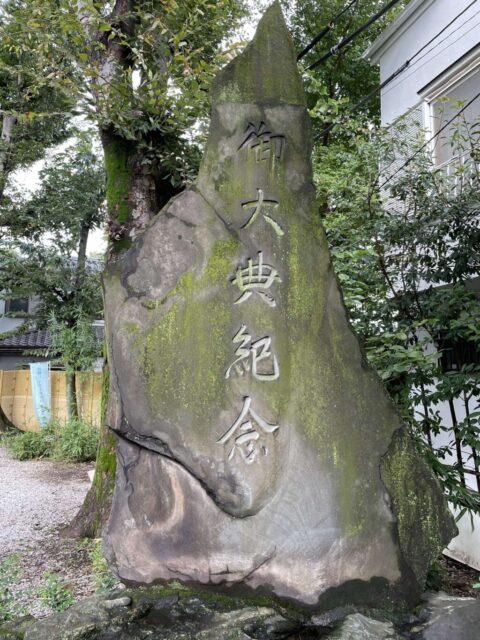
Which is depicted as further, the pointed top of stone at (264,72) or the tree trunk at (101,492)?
the tree trunk at (101,492)

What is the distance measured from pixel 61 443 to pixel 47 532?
17.4 feet

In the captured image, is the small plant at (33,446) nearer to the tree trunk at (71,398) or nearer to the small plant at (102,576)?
the tree trunk at (71,398)

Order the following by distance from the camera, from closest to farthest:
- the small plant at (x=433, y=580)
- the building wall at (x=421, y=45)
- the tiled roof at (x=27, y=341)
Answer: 1. the small plant at (x=433, y=580)
2. the building wall at (x=421, y=45)
3. the tiled roof at (x=27, y=341)

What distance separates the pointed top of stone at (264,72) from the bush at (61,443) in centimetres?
921

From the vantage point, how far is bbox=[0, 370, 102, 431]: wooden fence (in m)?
12.9

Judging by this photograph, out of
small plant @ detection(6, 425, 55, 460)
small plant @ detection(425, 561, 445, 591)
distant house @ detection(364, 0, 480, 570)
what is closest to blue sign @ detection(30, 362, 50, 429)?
small plant @ detection(6, 425, 55, 460)

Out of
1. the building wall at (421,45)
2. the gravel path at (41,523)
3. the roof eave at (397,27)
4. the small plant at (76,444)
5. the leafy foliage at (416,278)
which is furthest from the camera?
the small plant at (76,444)

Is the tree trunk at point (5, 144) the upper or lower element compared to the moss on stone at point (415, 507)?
upper

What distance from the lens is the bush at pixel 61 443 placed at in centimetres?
1091

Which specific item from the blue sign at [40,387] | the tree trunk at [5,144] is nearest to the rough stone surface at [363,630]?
the blue sign at [40,387]

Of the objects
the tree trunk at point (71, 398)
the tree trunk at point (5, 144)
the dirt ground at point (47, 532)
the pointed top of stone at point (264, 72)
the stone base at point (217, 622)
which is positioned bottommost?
the dirt ground at point (47, 532)

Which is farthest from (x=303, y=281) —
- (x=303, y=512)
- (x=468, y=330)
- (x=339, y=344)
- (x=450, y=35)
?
(x=450, y=35)

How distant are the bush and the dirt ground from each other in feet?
1.06

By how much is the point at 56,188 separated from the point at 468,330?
10952 millimetres
